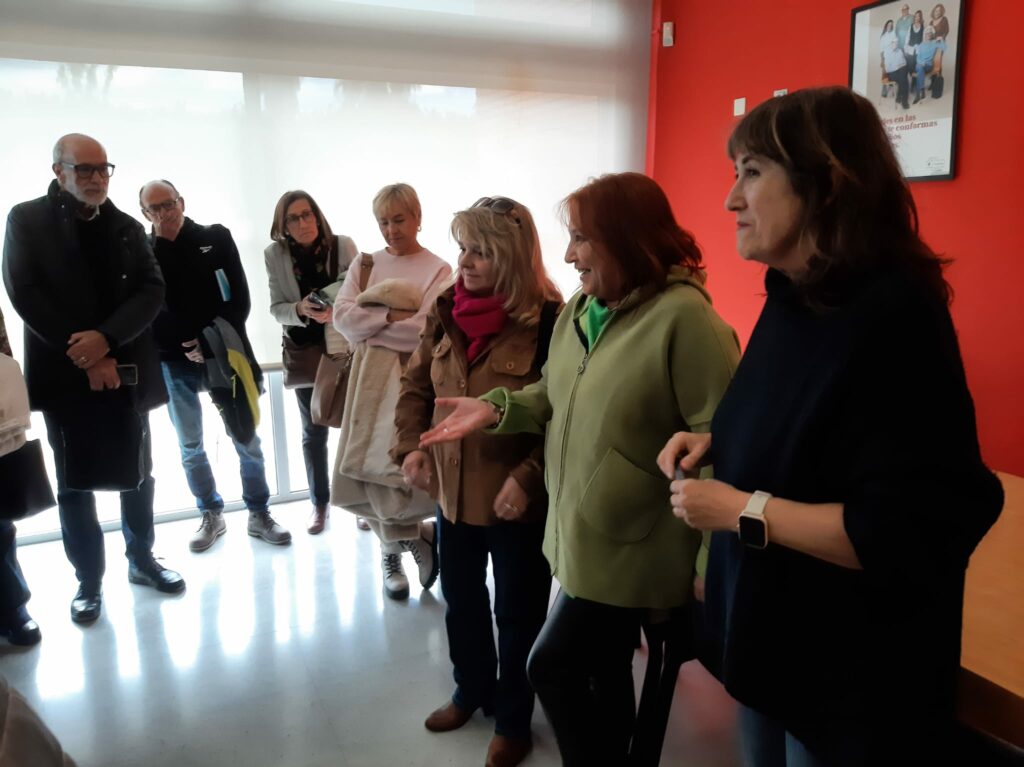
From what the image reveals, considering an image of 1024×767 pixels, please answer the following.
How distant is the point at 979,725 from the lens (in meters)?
0.99

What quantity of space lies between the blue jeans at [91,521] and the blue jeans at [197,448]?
1.52 feet

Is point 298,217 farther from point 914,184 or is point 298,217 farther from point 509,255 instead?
point 914,184

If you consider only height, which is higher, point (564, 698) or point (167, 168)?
point (167, 168)

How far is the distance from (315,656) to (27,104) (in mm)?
2387

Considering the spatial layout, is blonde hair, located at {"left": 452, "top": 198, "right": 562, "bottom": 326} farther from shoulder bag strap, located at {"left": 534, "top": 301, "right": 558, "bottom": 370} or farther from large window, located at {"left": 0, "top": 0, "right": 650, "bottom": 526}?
large window, located at {"left": 0, "top": 0, "right": 650, "bottom": 526}

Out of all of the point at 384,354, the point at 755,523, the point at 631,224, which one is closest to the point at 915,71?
the point at 631,224

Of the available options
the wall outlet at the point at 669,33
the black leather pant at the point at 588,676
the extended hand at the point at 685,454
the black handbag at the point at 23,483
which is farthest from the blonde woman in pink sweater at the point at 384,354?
the wall outlet at the point at 669,33

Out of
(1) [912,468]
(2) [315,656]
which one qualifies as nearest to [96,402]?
(2) [315,656]

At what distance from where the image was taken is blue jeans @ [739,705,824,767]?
3.51 ft

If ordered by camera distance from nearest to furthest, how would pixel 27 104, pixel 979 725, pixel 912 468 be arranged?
pixel 912 468, pixel 979 725, pixel 27 104

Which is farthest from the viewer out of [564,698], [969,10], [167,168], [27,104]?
[167,168]

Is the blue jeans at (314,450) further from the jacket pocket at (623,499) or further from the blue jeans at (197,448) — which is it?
the jacket pocket at (623,499)

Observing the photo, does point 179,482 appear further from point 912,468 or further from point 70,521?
point 912,468

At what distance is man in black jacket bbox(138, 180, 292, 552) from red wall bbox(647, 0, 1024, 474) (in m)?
1.97
